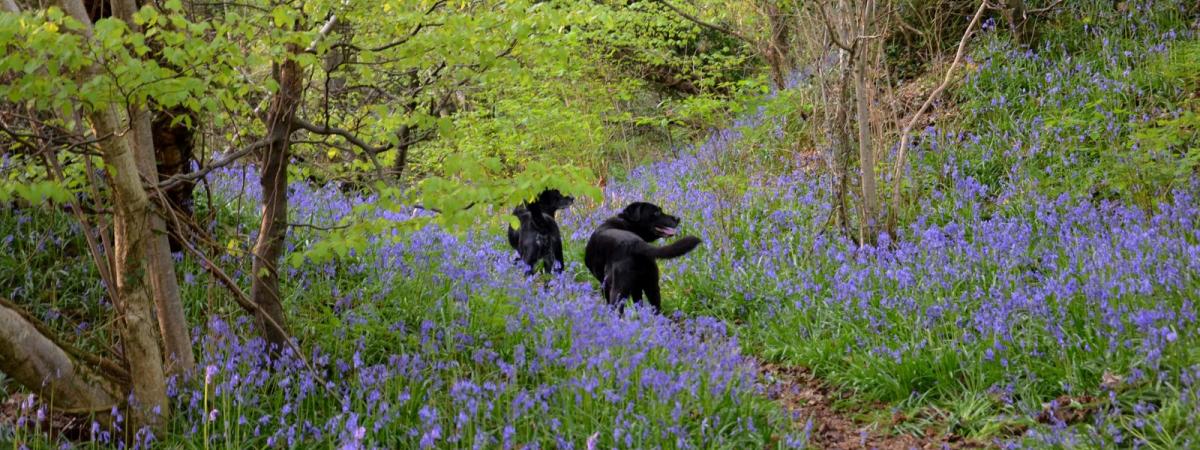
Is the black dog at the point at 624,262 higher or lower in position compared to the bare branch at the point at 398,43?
lower

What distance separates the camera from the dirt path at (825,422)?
4.74m

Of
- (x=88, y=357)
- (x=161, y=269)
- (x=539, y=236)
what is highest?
(x=161, y=269)

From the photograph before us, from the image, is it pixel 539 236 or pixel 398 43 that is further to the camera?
pixel 539 236

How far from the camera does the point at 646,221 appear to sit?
7863 mm

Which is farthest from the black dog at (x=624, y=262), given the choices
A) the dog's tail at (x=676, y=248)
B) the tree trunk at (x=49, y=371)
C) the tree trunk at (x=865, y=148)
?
the tree trunk at (x=49, y=371)

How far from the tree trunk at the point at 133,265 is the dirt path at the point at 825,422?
10.6 ft

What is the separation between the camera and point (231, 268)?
5617mm

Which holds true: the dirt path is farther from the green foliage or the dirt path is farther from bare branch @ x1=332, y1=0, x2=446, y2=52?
the green foliage

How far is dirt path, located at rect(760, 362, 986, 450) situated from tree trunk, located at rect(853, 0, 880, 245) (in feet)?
7.46

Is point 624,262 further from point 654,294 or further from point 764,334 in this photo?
point 764,334

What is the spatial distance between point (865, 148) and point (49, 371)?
6.40 meters

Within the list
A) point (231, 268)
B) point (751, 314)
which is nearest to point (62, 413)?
point (231, 268)

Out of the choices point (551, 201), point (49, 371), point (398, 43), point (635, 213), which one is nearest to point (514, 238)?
point (551, 201)

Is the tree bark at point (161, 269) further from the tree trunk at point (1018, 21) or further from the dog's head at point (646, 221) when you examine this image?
the tree trunk at point (1018, 21)
